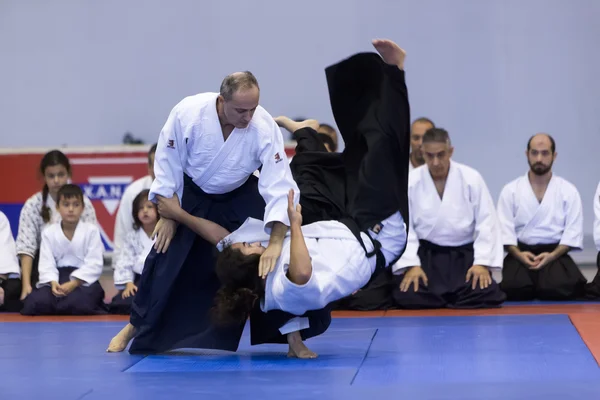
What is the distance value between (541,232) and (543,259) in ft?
0.75

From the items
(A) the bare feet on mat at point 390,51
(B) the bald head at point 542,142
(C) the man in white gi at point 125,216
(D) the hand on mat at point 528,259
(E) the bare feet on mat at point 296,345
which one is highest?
(A) the bare feet on mat at point 390,51

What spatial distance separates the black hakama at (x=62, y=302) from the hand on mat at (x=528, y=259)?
9.97ft

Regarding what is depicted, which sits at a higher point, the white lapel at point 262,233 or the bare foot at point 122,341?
the white lapel at point 262,233

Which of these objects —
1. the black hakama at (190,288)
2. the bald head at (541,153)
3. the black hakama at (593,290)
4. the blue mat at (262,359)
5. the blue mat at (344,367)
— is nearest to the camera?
the blue mat at (344,367)

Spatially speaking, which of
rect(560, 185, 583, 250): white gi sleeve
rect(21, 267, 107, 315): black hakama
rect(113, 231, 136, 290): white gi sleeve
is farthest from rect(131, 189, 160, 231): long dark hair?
rect(560, 185, 583, 250): white gi sleeve

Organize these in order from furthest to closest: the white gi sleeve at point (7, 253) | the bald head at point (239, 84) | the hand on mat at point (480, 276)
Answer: the white gi sleeve at point (7, 253), the hand on mat at point (480, 276), the bald head at point (239, 84)

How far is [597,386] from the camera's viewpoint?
3547 mm

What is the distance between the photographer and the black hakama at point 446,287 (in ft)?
21.6

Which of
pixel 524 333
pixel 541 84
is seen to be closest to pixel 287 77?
pixel 541 84

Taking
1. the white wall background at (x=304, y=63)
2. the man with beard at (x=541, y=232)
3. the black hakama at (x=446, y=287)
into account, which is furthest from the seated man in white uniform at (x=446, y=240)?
the white wall background at (x=304, y=63)

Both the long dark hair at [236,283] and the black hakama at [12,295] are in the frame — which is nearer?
the long dark hair at [236,283]

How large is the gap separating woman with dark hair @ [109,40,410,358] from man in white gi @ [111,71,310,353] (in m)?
0.11

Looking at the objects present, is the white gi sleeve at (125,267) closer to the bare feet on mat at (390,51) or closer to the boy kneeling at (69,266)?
the boy kneeling at (69,266)

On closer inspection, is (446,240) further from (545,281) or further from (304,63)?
(304,63)
